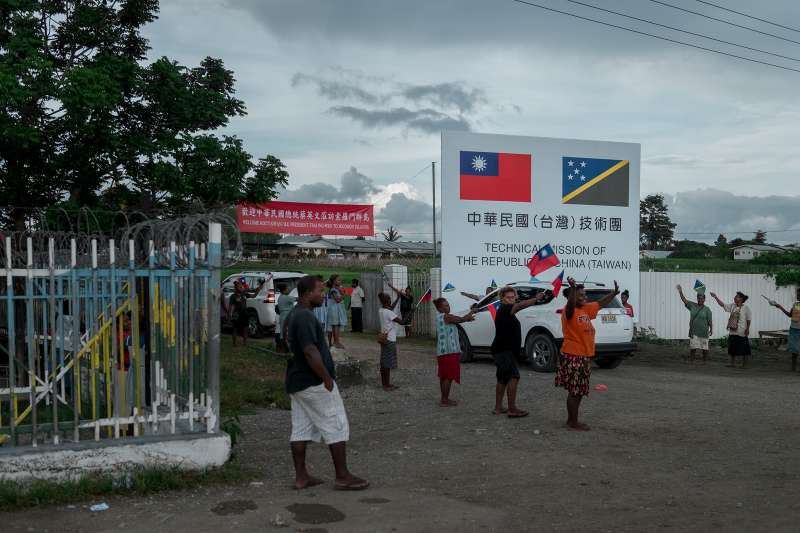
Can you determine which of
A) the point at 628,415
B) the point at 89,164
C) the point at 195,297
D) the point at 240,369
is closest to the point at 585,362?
the point at 628,415

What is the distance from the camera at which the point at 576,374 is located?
28.7 feet

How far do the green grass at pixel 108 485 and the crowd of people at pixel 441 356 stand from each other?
70cm

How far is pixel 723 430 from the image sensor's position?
887 cm

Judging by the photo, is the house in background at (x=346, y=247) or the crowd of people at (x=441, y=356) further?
the house in background at (x=346, y=247)

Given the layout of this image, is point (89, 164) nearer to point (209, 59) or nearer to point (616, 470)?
point (209, 59)

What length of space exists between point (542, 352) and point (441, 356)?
425 centimetres

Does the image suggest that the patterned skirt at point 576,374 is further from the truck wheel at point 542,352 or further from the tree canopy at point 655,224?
the tree canopy at point 655,224

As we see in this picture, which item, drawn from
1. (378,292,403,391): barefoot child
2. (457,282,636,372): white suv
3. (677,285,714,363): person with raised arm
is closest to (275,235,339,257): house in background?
(677,285,714,363): person with raised arm

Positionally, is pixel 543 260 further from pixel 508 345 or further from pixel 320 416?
pixel 320 416

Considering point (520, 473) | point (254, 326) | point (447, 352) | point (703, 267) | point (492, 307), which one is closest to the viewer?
point (520, 473)

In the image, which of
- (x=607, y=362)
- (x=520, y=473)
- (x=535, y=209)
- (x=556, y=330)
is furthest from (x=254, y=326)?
(x=520, y=473)

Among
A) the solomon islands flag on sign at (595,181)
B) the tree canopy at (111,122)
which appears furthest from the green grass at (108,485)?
the solomon islands flag on sign at (595,181)

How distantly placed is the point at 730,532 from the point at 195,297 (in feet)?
14.1

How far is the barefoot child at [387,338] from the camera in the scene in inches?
459
